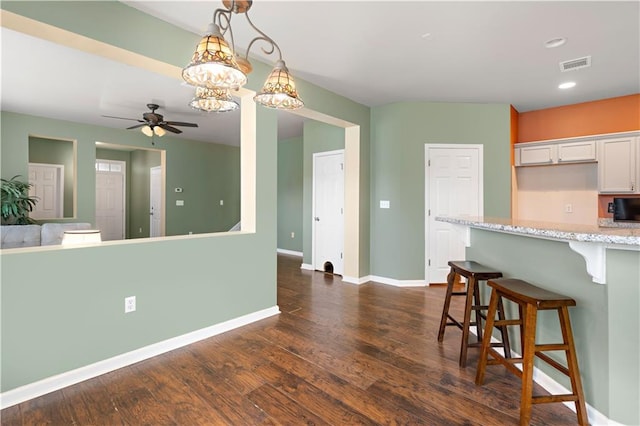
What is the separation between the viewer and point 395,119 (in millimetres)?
4430

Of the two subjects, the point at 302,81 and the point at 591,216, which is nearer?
the point at 302,81

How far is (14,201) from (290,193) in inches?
183

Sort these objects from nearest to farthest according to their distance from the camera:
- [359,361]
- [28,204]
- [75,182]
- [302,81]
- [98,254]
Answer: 1. [98,254]
2. [359,361]
3. [302,81]
4. [28,204]
5. [75,182]

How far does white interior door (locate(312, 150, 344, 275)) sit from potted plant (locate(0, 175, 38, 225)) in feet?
15.1

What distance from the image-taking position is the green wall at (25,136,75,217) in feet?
21.0

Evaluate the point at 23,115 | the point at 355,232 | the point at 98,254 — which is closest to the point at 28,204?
the point at 23,115

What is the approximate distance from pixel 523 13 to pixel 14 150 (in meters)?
7.09

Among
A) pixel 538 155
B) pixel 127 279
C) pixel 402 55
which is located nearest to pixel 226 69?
pixel 127 279

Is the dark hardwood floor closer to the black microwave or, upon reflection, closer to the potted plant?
the black microwave

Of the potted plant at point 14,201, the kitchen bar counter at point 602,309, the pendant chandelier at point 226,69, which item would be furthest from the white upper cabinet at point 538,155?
the potted plant at point 14,201

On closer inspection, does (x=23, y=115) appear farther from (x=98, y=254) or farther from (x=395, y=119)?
(x=395, y=119)

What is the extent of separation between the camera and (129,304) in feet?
7.34

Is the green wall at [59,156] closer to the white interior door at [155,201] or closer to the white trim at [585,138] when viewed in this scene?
the white interior door at [155,201]

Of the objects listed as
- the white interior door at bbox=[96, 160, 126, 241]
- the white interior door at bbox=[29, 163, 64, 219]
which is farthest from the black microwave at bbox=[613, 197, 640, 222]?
the white interior door at bbox=[96, 160, 126, 241]
